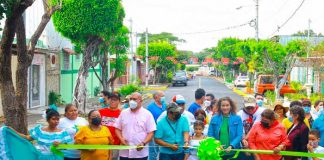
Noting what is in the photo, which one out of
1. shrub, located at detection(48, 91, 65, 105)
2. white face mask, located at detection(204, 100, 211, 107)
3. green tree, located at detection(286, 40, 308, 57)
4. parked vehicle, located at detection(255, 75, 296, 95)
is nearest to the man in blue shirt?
white face mask, located at detection(204, 100, 211, 107)

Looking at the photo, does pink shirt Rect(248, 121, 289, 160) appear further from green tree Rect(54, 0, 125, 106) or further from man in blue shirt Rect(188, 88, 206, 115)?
green tree Rect(54, 0, 125, 106)

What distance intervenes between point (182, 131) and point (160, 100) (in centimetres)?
200

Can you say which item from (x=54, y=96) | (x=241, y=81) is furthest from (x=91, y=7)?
(x=241, y=81)

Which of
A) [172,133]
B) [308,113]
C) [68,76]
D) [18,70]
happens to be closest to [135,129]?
[172,133]

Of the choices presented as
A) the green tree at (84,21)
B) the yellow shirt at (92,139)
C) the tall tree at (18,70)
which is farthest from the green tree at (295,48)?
the yellow shirt at (92,139)

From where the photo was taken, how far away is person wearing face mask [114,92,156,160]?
750 centimetres

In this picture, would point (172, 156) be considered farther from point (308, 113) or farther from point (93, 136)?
point (308, 113)

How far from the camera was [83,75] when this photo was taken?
19969 millimetres

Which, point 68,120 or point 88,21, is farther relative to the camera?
point 88,21

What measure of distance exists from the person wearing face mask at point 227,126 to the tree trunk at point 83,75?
12968 mm

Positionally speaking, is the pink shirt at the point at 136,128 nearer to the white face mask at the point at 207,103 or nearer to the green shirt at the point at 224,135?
the green shirt at the point at 224,135

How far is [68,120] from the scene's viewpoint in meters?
7.64

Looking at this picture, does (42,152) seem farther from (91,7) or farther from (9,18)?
(91,7)

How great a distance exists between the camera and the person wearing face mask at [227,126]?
7.39m
